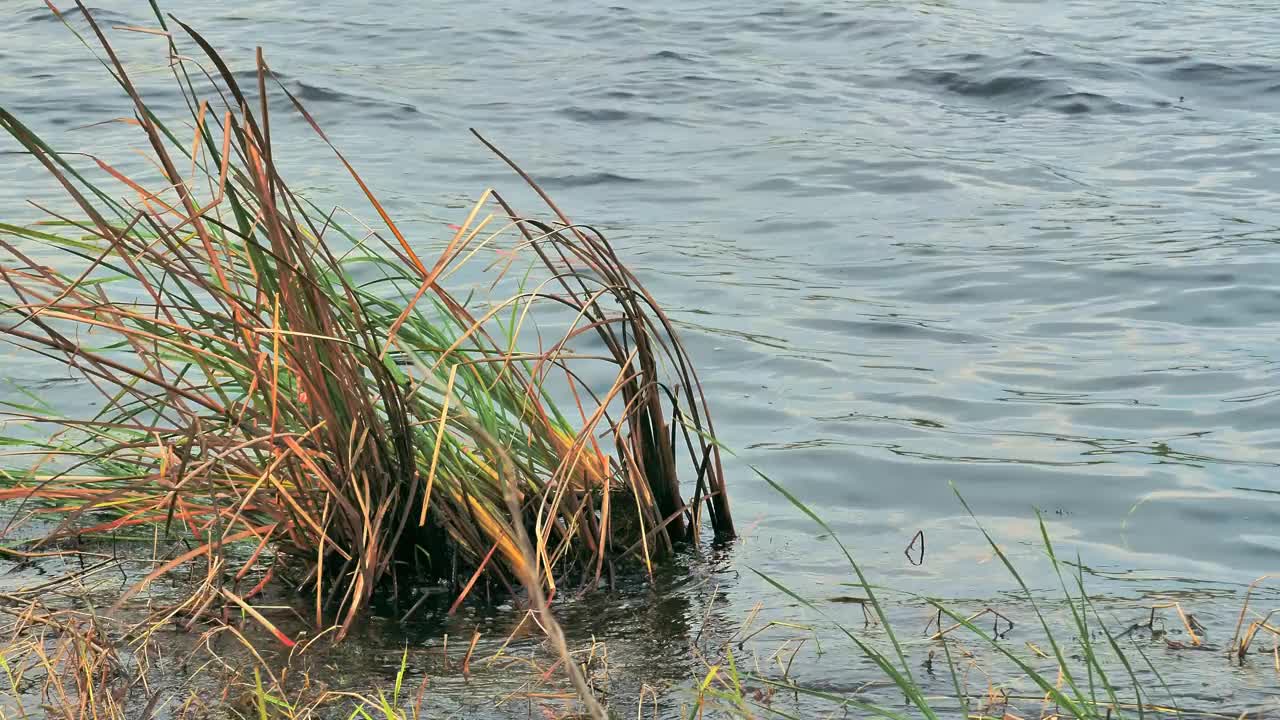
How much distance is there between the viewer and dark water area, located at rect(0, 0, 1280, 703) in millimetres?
3510

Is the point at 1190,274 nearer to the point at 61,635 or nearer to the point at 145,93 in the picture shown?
the point at 61,635

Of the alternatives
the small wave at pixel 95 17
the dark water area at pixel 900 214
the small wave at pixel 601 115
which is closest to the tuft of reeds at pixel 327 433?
the dark water area at pixel 900 214

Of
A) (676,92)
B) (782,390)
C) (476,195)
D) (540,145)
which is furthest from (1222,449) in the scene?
(676,92)

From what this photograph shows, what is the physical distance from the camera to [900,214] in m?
6.96

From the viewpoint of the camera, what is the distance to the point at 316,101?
9.48 m

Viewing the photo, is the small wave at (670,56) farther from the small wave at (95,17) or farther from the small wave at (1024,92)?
the small wave at (95,17)

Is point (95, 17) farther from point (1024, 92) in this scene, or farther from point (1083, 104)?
point (1083, 104)

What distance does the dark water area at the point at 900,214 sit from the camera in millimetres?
3510

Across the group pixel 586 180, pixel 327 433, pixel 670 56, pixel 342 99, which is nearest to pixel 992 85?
pixel 670 56

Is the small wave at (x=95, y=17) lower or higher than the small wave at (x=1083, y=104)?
higher

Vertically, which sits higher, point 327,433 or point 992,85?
point 327,433

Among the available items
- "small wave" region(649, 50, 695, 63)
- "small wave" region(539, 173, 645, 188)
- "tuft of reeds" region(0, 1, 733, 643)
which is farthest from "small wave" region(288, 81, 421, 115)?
"tuft of reeds" region(0, 1, 733, 643)

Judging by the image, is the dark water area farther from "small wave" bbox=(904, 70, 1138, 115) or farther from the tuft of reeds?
the tuft of reeds

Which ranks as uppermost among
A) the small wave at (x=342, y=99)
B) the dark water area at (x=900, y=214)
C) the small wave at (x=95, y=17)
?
the small wave at (x=95, y=17)
